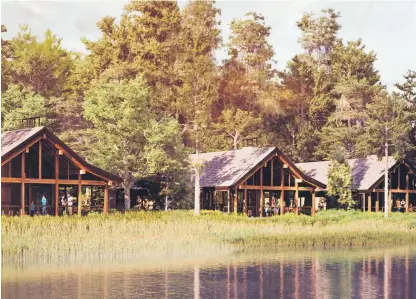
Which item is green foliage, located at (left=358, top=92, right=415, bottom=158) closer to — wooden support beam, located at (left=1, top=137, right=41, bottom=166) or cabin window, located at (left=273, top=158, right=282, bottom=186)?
cabin window, located at (left=273, top=158, right=282, bottom=186)

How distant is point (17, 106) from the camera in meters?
63.2

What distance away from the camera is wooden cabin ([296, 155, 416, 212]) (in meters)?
62.2

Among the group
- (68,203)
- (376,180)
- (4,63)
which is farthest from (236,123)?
(68,203)

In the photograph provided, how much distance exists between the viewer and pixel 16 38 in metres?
84.8

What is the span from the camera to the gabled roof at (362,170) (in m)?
62.2

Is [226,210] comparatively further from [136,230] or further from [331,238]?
[136,230]

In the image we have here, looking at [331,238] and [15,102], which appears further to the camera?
[15,102]

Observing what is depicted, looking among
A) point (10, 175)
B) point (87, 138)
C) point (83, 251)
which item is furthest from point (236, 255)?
point (87, 138)

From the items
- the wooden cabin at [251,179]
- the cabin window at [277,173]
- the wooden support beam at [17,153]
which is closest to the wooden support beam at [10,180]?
the wooden support beam at [17,153]

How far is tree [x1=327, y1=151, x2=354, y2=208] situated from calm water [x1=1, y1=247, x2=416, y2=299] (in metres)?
26.0

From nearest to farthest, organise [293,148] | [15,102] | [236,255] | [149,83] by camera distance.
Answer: [236,255] → [15,102] → [149,83] → [293,148]

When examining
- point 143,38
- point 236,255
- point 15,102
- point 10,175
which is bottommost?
point 236,255

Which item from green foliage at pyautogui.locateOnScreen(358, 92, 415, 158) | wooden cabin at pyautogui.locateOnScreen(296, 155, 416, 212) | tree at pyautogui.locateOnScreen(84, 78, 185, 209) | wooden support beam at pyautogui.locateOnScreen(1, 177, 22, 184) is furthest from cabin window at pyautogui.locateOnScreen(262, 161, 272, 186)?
wooden support beam at pyautogui.locateOnScreen(1, 177, 22, 184)

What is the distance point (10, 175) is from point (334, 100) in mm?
45323
